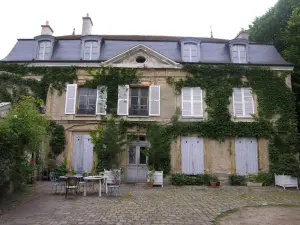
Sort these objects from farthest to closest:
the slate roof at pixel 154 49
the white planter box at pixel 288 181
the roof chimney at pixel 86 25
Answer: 1. the roof chimney at pixel 86 25
2. the slate roof at pixel 154 49
3. the white planter box at pixel 288 181

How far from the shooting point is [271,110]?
1285 cm

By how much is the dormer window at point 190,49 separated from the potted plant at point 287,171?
610 centimetres

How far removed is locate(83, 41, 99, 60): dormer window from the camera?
13.8 meters

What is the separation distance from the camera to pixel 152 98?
42.7ft

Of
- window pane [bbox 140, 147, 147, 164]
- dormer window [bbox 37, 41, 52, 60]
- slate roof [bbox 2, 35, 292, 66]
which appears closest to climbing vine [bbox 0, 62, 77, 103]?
slate roof [bbox 2, 35, 292, 66]

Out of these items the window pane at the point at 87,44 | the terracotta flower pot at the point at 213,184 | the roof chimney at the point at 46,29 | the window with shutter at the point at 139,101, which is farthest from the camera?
the roof chimney at the point at 46,29

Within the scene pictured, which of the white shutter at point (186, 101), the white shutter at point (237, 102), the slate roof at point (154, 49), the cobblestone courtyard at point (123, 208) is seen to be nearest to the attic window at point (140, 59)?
the slate roof at point (154, 49)

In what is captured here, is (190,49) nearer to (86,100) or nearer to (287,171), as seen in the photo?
(86,100)

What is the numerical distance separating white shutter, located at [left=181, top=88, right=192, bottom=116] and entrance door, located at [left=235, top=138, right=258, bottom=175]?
2.59 metres

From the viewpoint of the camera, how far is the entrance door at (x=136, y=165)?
12.5 metres

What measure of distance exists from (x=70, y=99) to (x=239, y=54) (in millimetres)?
8659

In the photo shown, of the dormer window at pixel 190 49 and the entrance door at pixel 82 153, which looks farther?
the dormer window at pixel 190 49

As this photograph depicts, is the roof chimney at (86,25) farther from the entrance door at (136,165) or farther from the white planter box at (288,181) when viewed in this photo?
the white planter box at (288,181)

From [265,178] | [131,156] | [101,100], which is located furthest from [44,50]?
[265,178]
